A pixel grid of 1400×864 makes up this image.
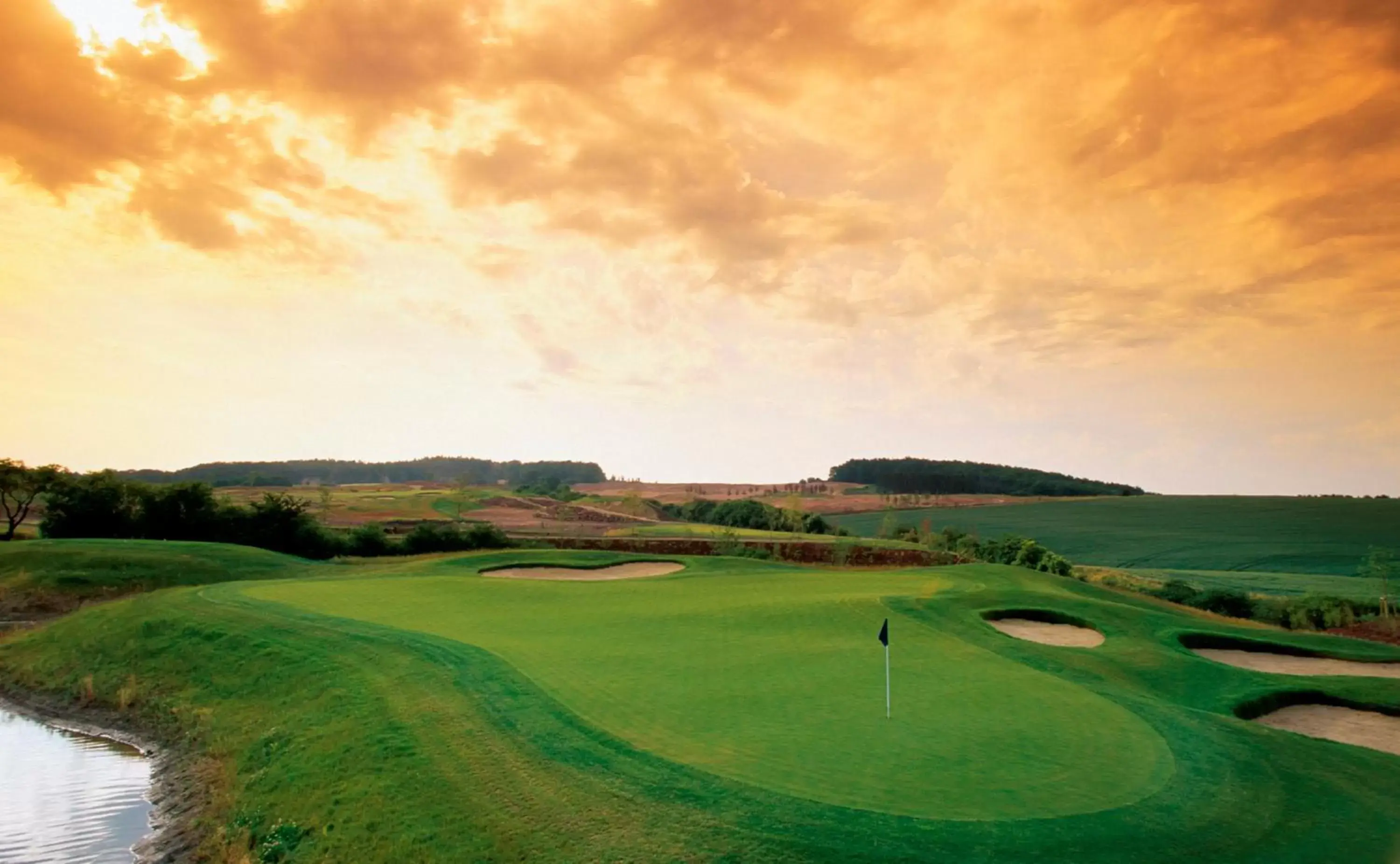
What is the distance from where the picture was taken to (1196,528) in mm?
86000

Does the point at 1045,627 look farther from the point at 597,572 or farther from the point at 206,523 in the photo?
the point at 206,523

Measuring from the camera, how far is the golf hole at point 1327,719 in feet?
49.0

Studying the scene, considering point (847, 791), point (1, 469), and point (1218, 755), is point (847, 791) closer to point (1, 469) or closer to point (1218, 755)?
point (1218, 755)

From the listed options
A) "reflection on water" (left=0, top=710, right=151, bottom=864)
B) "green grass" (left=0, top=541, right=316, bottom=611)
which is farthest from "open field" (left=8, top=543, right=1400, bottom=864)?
"green grass" (left=0, top=541, right=316, bottom=611)

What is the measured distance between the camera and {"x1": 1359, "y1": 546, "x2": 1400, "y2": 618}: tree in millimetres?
40281

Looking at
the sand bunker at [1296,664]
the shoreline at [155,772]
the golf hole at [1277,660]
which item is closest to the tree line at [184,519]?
the shoreline at [155,772]

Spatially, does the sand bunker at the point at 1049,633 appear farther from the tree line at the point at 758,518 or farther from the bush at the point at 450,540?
the tree line at the point at 758,518

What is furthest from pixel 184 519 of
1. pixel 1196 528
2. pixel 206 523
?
pixel 1196 528

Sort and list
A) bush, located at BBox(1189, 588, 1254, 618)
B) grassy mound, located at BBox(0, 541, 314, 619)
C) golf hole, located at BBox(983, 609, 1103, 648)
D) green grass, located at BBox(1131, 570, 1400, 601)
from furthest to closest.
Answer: green grass, located at BBox(1131, 570, 1400, 601) < bush, located at BBox(1189, 588, 1254, 618) < grassy mound, located at BBox(0, 541, 314, 619) < golf hole, located at BBox(983, 609, 1103, 648)

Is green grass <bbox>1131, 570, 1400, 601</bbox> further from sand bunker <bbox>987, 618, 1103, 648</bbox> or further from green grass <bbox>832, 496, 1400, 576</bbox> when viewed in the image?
sand bunker <bbox>987, 618, 1103, 648</bbox>

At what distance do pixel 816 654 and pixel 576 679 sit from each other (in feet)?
17.7

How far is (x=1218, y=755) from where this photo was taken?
38.9 ft

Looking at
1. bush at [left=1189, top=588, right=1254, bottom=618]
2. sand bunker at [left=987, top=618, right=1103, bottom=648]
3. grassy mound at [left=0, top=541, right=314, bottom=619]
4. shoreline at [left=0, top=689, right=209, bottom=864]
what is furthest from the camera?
bush at [left=1189, top=588, right=1254, bottom=618]

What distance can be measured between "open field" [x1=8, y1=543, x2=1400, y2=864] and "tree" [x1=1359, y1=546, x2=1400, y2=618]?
21.5 m
